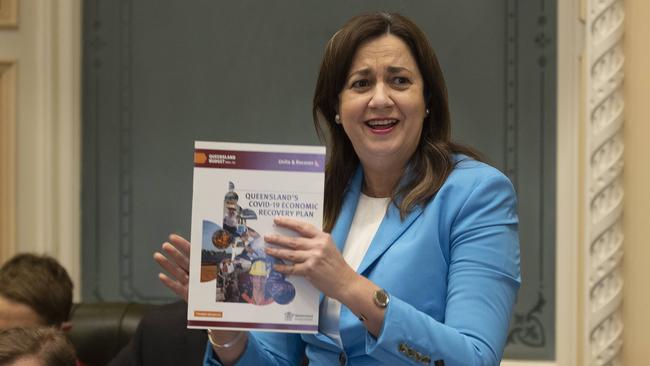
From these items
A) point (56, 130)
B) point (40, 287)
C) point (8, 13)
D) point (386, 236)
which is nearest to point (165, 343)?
point (40, 287)

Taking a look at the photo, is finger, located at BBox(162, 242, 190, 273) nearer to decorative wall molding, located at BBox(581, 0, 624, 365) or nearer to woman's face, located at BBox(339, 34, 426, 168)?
woman's face, located at BBox(339, 34, 426, 168)

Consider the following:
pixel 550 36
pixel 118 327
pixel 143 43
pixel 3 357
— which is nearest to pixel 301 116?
pixel 143 43

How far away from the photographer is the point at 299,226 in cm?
177

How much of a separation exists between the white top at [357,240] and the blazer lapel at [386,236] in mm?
37

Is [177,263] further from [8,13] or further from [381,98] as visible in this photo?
[8,13]

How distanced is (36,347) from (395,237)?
83 centimetres

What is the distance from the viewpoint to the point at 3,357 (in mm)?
2070

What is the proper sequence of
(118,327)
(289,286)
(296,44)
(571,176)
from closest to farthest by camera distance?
(289,286)
(118,327)
(571,176)
(296,44)

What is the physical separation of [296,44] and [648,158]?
183cm

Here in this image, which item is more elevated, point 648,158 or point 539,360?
point 648,158

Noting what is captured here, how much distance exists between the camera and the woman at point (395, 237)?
1750 millimetres

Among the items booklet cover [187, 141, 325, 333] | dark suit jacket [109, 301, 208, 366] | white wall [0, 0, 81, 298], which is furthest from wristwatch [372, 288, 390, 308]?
white wall [0, 0, 81, 298]

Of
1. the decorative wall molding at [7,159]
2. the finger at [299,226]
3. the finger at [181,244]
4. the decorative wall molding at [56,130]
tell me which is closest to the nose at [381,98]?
the finger at [299,226]

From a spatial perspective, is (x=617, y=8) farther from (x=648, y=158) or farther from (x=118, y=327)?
(x=118, y=327)
